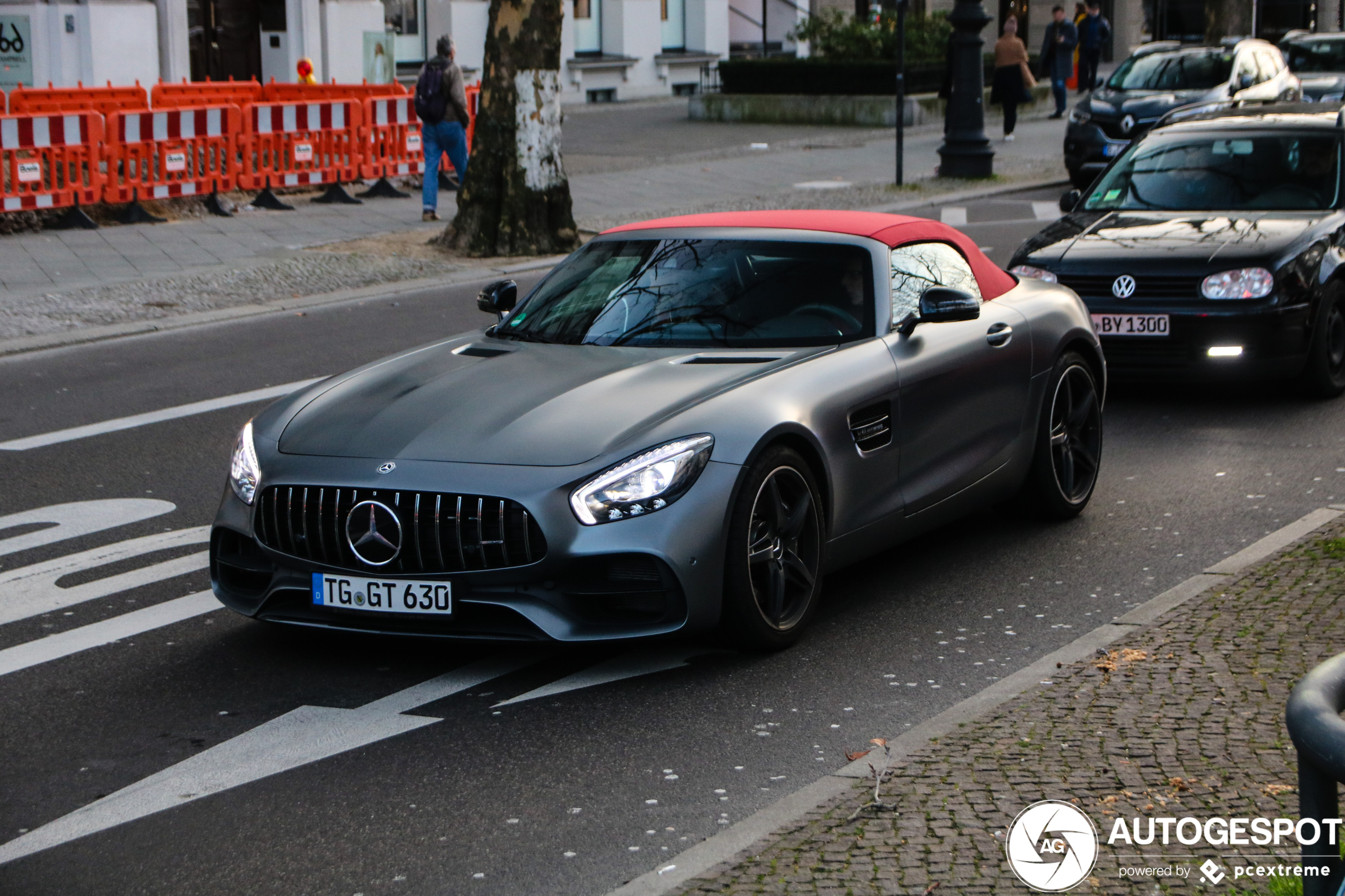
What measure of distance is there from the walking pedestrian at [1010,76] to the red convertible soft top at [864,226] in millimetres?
22475

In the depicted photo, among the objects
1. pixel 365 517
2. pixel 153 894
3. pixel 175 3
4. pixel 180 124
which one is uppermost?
pixel 175 3

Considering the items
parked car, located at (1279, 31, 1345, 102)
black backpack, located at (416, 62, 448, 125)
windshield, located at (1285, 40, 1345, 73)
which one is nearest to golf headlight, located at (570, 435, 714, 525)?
black backpack, located at (416, 62, 448, 125)

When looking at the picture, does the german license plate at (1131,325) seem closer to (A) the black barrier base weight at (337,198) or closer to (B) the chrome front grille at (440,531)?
(B) the chrome front grille at (440,531)

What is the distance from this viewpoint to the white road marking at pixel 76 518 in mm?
7438

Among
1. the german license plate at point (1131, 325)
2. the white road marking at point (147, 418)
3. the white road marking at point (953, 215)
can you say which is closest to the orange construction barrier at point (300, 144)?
the white road marking at point (953, 215)

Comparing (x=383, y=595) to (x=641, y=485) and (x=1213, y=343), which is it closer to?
(x=641, y=485)

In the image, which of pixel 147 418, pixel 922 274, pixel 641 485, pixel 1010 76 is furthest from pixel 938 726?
pixel 1010 76

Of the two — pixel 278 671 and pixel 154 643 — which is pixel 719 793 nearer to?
pixel 278 671

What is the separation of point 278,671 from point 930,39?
31.9m

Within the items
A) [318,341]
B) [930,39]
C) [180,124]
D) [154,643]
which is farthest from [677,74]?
[154,643]

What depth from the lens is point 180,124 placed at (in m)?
19.2

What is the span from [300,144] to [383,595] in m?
16.0

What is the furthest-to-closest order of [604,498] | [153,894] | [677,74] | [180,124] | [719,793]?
[677,74] < [180,124] < [604,498] < [719,793] < [153,894]

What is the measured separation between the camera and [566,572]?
5.34 m
